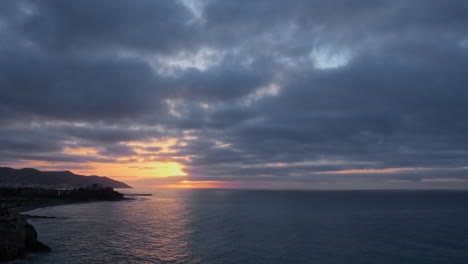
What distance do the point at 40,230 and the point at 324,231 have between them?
5795 cm

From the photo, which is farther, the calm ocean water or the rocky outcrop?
the calm ocean water

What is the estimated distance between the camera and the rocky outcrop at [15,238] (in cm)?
3562

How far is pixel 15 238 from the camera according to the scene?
3703 cm

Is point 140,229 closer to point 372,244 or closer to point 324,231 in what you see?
point 324,231

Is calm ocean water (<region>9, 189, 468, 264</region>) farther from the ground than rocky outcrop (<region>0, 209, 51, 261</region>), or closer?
closer

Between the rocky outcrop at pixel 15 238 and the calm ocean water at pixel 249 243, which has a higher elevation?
the rocky outcrop at pixel 15 238

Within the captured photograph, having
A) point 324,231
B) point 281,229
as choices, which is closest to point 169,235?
point 281,229

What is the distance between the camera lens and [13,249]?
119ft

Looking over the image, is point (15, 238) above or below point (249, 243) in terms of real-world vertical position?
above

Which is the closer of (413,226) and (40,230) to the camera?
(40,230)

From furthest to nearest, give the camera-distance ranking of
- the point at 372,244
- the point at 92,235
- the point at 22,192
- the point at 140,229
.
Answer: the point at 22,192, the point at 140,229, the point at 92,235, the point at 372,244

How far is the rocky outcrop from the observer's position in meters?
35.6

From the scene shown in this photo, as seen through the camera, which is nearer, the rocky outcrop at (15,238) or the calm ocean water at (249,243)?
the rocky outcrop at (15,238)

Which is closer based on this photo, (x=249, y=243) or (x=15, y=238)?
(x=15, y=238)
